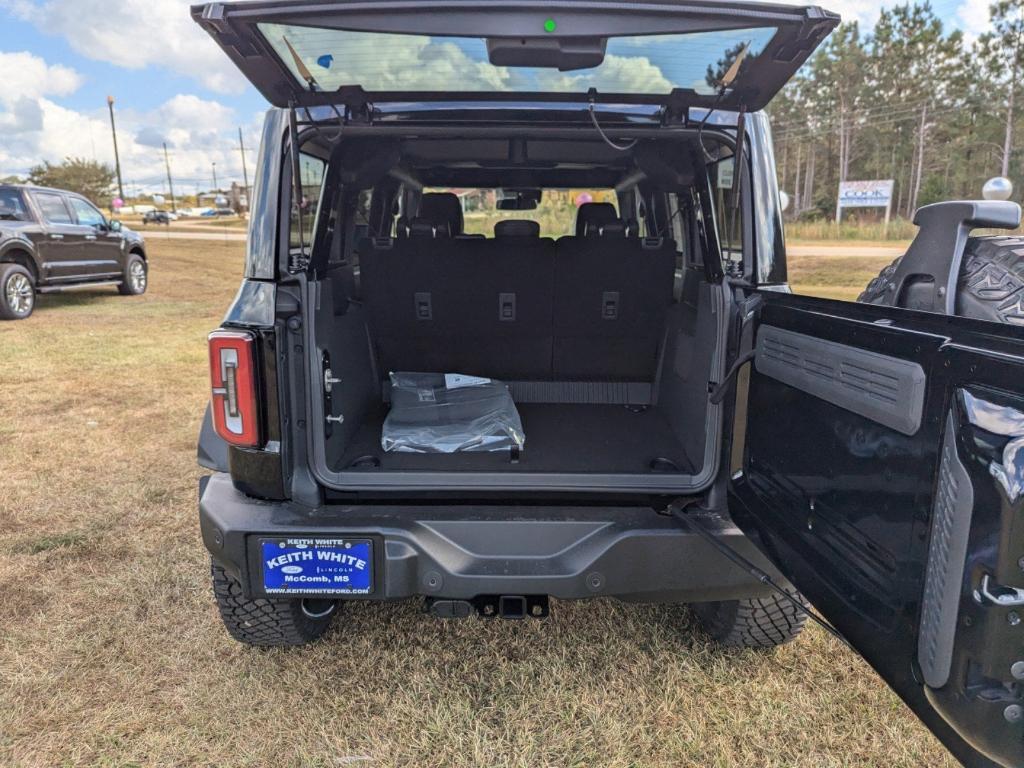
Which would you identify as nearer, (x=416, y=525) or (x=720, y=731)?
(x=416, y=525)

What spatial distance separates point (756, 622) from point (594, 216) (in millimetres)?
1965

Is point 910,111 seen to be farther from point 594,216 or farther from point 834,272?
point 594,216

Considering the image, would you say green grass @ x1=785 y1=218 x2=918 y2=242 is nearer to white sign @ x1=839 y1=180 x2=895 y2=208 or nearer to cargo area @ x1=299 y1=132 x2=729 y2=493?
white sign @ x1=839 y1=180 x2=895 y2=208

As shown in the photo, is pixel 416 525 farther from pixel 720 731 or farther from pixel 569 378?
pixel 569 378

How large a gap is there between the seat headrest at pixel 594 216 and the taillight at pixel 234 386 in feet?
6.21

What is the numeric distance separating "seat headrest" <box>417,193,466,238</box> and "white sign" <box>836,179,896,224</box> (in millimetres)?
34040

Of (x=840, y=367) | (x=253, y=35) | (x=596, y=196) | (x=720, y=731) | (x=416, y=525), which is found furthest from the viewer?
(x=596, y=196)

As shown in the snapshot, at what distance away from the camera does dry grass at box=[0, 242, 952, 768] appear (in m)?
2.04

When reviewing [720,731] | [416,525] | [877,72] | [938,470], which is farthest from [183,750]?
[877,72]

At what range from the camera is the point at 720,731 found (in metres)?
2.13

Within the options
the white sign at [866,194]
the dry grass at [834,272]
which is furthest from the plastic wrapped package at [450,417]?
the white sign at [866,194]

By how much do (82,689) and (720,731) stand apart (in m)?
2.01

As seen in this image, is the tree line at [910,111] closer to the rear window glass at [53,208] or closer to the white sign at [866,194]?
the white sign at [866,194]

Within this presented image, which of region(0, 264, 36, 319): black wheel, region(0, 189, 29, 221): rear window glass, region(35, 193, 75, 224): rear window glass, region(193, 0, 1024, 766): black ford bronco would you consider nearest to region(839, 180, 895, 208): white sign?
region(35, 193, 75, 224): rear window glass
